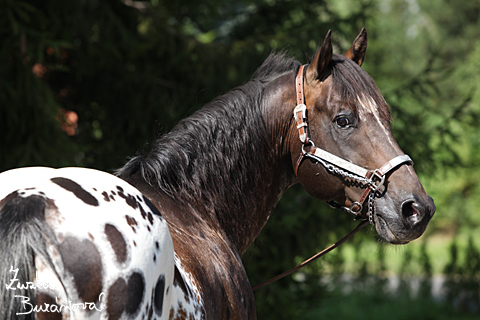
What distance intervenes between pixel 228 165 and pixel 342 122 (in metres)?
0.61

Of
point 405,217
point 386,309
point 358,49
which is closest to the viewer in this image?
point 405,217

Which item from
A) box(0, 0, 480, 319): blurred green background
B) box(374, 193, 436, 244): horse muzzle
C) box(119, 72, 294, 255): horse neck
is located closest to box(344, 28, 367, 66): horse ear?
box(119, 72, 294, 255): horse neck

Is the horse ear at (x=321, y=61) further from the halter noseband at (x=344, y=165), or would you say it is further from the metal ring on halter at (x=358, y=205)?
the metal ring on halter at (x=358, y=205)

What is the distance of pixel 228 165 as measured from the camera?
2312 mm

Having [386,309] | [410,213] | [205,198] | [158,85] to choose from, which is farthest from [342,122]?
[386,309]

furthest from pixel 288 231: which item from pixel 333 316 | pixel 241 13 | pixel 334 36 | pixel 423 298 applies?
pixel 423 298

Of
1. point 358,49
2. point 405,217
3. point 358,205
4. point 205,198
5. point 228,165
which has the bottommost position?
point 405,217

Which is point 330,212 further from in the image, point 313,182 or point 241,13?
point 313,182

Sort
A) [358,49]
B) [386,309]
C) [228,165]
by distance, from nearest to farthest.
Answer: [228,165], [358,49], [386,309]

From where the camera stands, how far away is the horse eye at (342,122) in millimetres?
2221

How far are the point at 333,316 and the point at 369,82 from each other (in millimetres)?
8122

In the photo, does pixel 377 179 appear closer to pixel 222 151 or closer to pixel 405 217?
pixel 405 217

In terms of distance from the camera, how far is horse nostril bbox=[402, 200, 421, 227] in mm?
2053

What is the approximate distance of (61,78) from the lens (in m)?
5.86
